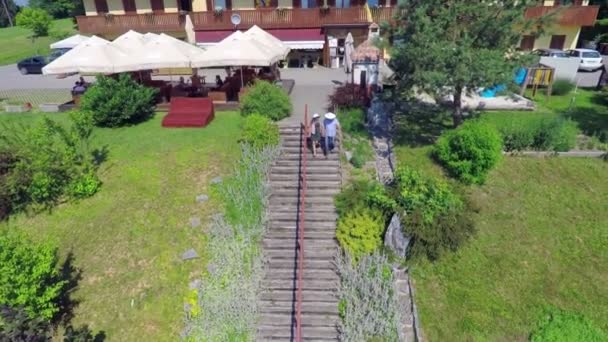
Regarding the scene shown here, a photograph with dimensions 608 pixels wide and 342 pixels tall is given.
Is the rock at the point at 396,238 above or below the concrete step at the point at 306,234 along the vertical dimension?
above

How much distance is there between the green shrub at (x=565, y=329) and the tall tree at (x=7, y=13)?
9433 centimetres

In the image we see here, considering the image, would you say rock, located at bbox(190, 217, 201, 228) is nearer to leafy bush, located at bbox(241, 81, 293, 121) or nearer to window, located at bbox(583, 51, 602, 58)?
leafy bush, located at bbox(241, 81, 293, 121)

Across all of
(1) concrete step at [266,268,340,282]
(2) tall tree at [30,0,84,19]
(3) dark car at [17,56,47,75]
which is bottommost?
(1) concrete step at [266,268,340,282]

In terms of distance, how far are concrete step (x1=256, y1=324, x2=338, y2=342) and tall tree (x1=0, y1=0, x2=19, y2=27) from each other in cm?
8991

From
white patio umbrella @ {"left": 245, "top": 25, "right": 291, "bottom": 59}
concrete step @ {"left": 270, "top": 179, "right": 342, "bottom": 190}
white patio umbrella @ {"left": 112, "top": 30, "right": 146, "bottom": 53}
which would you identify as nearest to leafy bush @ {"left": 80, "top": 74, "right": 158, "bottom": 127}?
white patio umbrella @ {"left": 112, "top": 30, "right": 146, "bottom": 53}

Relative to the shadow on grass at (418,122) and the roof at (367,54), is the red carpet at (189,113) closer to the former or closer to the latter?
the roof at (367,54)

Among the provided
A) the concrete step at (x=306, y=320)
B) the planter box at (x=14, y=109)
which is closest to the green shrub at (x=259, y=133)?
the concrete step at (x=306, y=320)

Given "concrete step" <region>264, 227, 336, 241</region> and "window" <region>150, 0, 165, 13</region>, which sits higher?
"window" <region>150, 0, 165, 13</region>

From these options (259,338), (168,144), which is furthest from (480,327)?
(168,144)

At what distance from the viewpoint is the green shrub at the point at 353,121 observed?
54.5 feet

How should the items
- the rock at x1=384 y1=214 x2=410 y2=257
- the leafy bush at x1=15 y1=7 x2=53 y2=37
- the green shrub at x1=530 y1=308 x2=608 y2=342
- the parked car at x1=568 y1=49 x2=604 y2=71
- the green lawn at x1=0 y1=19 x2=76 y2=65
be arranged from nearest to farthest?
the green shrub at x1=530 y1=308 x2=608 y2=342 < the rock at x1=384 y1=214 x2=410 y2=257 < the parked car at x1=568 y1=49 x2=604 y2=71 < the green lawn at x1=0 y1=19 x2=76 y2=65 < the leafy bush at x1=15 y1=7 x2=53 y2=37

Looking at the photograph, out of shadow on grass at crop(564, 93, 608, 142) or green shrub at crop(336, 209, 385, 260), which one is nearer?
green shrub at crop(336, 209, 385, 260)

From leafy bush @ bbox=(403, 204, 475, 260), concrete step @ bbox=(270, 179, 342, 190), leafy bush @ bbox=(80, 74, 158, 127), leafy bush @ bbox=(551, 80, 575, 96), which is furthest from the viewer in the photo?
leafy bush @ bbox=(551, 80, 575, 96)

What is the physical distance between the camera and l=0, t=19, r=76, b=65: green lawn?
41.8m
